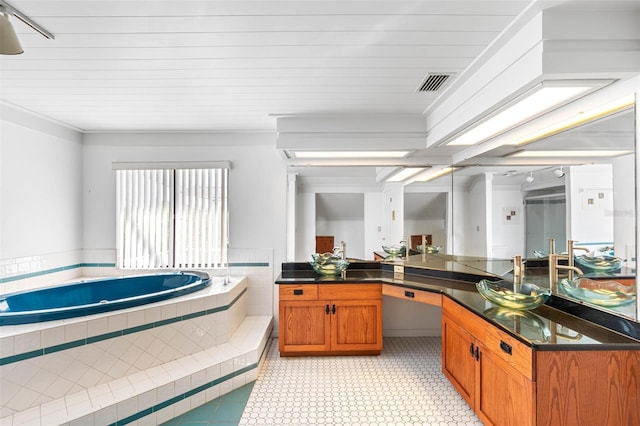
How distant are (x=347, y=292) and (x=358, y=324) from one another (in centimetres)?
31

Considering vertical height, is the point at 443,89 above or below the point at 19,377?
above

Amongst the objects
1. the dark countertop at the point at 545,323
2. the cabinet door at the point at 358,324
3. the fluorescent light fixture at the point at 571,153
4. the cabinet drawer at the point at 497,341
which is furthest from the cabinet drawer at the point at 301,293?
the fluorescent light fixture at the point at 571,153

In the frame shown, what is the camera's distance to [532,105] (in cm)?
200

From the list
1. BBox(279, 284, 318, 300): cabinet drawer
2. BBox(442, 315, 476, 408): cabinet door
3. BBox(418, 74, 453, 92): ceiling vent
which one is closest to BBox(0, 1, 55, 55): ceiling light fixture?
BBox(418, 74, 453, 92): ceiling vent

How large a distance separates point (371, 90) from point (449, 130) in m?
0.67

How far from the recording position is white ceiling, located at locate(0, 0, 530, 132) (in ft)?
5.37

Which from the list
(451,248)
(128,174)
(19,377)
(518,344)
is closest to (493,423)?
(518,344)

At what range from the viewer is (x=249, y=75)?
2.34 metres

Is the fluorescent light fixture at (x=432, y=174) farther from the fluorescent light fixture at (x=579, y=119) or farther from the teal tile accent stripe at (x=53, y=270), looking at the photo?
the teal tile accent stripe at (x=53, y=270)

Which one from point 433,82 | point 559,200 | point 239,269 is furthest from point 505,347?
point 239,269

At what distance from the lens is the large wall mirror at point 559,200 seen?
1.80 m

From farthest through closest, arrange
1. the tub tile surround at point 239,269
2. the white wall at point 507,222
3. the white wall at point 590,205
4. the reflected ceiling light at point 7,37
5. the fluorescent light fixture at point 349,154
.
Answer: the tub tile surround at point 239,269, the fluorescent light fixture at point 349,154, the white wall at point 507,222, the white wall at point 590,205, the reflected ceiling light at point 7,37

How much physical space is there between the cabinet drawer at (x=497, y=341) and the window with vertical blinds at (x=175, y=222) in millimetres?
2617

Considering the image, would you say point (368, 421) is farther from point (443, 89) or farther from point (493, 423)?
point (443, 89)
